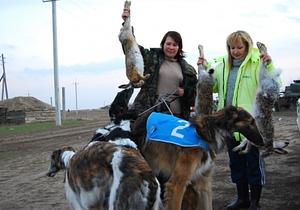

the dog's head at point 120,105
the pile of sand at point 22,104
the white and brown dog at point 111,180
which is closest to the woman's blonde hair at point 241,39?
the dog's head at point 120,105

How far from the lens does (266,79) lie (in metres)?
6.02

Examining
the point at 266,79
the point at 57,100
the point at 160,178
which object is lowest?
the point at 57,100

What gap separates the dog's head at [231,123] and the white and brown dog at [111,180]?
1.20 m

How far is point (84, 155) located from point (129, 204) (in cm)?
78

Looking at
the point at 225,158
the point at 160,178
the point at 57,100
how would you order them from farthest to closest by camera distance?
the point at 57,100 → the point at 225,158 → the point at 160,178

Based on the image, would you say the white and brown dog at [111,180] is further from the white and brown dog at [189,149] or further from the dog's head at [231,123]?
the dog's head at [231,123]

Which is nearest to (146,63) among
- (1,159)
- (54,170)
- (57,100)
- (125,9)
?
(125,9)

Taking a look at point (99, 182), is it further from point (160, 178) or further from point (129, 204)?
point (160, 178)

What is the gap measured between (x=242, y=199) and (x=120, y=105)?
8.27 ft

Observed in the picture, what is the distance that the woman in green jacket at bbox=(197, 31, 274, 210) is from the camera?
6.40m

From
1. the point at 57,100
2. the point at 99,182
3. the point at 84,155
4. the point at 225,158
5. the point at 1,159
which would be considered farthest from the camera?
the point at 57,100

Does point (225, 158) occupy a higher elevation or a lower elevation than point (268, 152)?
lower

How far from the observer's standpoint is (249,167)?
6719 mm

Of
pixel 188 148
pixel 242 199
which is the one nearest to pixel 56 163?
pixel 188 148
